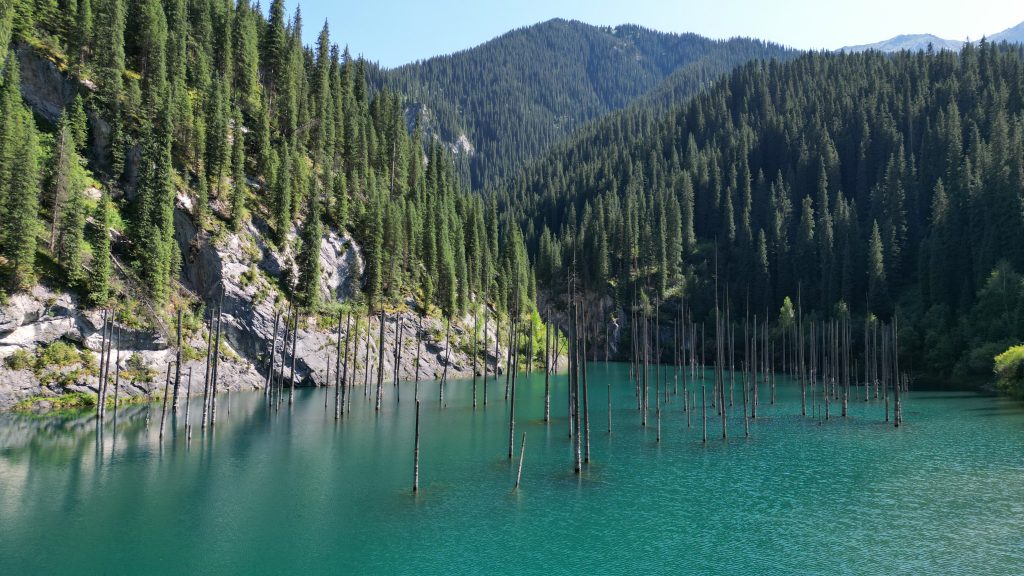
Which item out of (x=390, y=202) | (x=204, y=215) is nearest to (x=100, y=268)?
(x=204, y=215)

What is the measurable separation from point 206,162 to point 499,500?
73.7 m

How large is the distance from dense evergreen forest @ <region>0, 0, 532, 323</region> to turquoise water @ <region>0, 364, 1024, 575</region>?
2086cm

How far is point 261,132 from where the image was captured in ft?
327

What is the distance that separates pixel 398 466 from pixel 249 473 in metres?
10.4

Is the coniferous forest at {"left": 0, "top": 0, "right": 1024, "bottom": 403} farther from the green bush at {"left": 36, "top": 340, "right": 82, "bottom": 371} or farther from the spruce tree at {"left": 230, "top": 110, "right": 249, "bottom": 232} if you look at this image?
the green bush at {"left": 36, "top": 340, "right": 82, "bottom": 371}

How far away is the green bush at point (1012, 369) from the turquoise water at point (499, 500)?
21091mm

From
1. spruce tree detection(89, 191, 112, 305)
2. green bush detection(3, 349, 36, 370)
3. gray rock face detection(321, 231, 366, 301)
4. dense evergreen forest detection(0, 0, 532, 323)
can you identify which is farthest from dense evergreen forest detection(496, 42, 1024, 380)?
green bush detection(3, 349, 36, 370)

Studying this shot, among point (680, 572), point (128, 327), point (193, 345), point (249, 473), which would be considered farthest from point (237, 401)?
point (680, 572)

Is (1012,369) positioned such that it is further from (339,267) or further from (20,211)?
(20,211)

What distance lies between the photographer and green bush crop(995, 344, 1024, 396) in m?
78.2

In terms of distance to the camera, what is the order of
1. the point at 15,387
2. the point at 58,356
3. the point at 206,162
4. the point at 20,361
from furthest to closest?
1. the point at 206,162
2. the point at 58,356
3. the point at 20,361
4. the point at 15,387

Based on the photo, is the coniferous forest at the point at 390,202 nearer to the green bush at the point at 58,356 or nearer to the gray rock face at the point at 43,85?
the gray rock face at the point at 43,85

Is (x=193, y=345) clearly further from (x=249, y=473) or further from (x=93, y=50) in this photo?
(x=93, y=50)

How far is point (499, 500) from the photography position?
3800 centimetres
